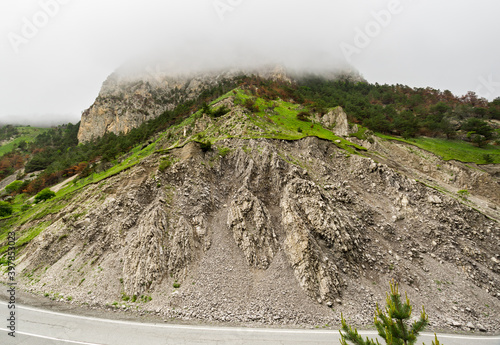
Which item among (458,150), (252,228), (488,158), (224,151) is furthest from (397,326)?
(458,150)

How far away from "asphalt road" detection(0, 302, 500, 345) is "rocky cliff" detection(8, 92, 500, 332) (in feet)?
4.69

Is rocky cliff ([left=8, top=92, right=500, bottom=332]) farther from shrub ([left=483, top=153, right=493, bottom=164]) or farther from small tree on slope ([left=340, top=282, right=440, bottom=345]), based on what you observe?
small tree on slope ([left=340, top=282, right=440, bottom=345])

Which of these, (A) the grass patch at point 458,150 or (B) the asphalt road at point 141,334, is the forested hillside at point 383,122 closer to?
(A) the grass patch at point 458,150

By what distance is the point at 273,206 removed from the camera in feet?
94.7

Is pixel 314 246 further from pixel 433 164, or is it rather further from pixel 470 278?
pixel 433 164

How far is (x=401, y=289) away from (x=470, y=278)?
910 centimetres

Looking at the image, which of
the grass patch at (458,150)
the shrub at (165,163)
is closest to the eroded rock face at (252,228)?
the shrub at (165,163)

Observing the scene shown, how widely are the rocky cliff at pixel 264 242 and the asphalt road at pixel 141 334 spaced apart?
1429 millimetres

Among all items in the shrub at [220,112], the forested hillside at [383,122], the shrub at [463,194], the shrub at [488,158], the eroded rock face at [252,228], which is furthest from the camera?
the shrub at [220,112]

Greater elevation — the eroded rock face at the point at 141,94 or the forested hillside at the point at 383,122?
the eroded rock face at the point at 141,94

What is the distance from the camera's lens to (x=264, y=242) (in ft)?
80.5

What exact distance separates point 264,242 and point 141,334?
47.6 ft

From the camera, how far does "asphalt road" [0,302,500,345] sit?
50.5 ft

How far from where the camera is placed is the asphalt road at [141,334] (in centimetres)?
1540
